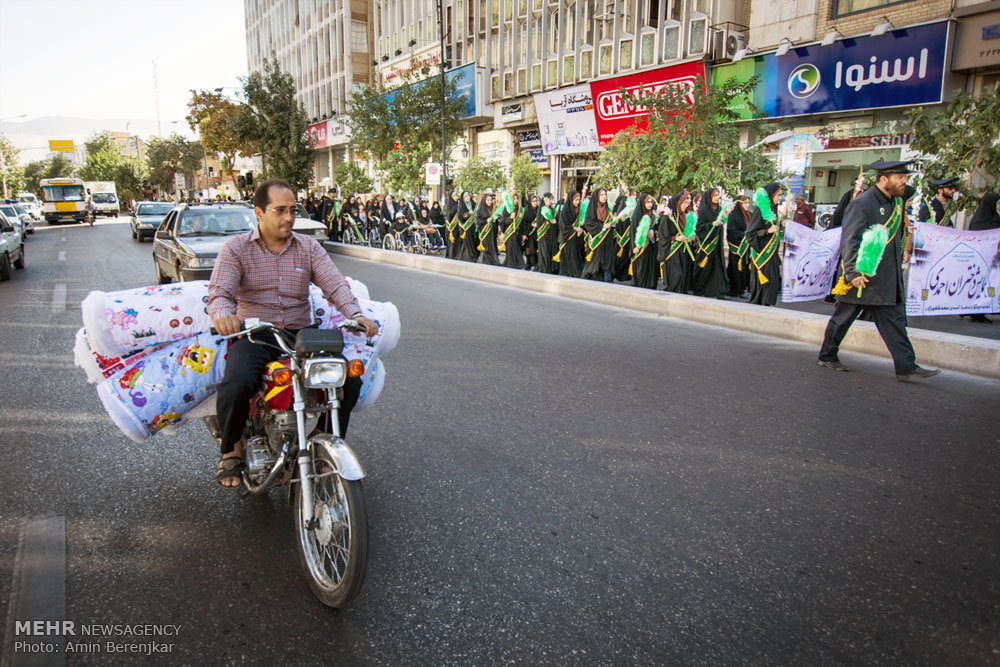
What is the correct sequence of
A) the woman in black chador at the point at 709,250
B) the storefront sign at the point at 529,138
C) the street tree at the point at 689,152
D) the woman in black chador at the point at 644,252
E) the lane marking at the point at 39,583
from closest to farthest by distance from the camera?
the lane marking at the point at 39,583
the woman in black chador at the point at 709,250
the woman in black chador at the point at 644,252
the street tree at the point at 689,152
the storefront sign at the point at 529,138

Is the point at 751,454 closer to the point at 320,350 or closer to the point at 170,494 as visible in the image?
the point at 320,350

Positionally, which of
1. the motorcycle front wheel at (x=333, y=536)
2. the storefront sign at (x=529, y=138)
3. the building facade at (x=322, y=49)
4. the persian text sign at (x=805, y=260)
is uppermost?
the building facade at (x=322, y=49)

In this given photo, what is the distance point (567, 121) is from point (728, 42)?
8.23 meters

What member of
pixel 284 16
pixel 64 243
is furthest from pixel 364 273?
pixel 284 16

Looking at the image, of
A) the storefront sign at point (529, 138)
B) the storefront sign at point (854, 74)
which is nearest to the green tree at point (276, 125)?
the storefront sign at point (529, 138)

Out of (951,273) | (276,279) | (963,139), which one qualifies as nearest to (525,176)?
(963,139)

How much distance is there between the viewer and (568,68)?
1101 inches

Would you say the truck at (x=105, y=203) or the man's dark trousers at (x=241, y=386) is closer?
the man's dark trousers at (x=241, y=386)

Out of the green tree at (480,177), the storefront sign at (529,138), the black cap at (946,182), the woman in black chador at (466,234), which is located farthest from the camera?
the storefront sign at (529,138)

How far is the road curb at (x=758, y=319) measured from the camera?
22.4 feet

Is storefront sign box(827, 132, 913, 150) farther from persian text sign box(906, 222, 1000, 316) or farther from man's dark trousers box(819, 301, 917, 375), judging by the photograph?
man's dark trousers box(819, 301, 917, 375)

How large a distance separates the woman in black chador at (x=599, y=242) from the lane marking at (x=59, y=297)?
9.14m

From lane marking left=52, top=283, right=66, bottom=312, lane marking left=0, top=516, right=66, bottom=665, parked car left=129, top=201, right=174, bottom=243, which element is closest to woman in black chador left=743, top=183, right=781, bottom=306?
lane marking left=0, top=516, right=66, bottom=665

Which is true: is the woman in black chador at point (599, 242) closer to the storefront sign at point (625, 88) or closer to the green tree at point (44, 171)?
the storefront sign at point (625, 88)
